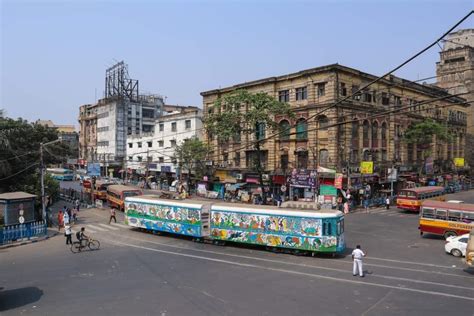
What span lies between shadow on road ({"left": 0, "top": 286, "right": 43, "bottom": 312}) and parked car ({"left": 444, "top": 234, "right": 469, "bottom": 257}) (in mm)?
19468

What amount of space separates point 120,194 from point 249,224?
69.0 feet

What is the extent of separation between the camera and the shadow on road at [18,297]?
13734mm

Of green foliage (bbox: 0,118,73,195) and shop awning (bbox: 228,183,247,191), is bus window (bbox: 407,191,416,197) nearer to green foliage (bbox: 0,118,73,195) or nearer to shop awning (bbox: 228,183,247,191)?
shop awning (bbox: 228,183,247,191)

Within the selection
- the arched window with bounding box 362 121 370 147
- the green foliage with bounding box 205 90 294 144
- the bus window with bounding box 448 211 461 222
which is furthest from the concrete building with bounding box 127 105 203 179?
the bus window with bounding box 448 211 461 222

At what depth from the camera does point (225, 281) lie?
53.3 feet

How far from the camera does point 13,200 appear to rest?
84.2 ft

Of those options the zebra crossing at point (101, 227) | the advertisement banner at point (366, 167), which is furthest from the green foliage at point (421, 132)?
the zebra crossing at point (101, 227)

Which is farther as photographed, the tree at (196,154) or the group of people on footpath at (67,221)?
the tree at (196,154)

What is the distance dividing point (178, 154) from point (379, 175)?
1055 inches

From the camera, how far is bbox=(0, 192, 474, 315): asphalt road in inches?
521

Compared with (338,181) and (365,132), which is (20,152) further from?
(365,132)

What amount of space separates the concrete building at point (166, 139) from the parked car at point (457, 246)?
138ft

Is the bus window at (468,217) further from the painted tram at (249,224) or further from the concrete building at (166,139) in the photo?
the concrete building at (166,139)

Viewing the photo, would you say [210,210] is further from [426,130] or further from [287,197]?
[426,130]
